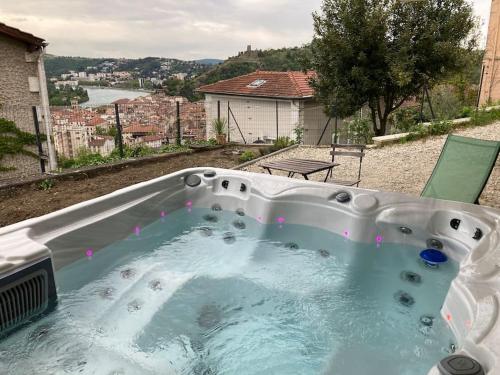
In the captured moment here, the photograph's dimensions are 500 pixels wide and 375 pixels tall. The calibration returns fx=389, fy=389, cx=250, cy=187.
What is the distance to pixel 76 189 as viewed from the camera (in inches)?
204

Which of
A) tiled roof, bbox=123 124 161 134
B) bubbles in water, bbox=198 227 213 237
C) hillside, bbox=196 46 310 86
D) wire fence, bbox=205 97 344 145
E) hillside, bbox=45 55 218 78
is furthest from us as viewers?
hillside, bbox=196 46 310 86

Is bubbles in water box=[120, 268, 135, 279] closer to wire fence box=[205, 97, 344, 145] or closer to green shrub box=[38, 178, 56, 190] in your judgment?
green shrub box=[38, 178, 56, 190]

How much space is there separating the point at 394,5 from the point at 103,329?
317 inches

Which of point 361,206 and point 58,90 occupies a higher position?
point 58,90

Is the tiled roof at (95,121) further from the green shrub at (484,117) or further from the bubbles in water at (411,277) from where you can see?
the green shrub at (484,117)

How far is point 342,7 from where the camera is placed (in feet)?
26.4

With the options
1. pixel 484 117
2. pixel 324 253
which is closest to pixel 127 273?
pixel 324 253

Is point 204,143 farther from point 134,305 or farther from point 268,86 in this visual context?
point 268,86

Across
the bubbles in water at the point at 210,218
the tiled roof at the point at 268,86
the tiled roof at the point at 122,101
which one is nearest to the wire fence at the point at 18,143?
the tiled roof at the point at 122,101

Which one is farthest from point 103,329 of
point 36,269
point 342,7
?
point 342,7

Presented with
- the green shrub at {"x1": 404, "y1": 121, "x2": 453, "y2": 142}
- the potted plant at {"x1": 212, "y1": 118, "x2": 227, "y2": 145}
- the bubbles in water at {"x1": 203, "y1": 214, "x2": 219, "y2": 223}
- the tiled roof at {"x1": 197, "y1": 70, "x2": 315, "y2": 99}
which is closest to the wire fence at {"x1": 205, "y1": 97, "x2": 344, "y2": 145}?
the tiled roof at {"x1": 197, "y1": 70, "x2": 315, "y2": 99}

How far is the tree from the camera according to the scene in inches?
309

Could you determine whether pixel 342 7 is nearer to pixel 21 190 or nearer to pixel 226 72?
pixel 21 190

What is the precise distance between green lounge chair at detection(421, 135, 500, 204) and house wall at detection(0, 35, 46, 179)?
815 centimetres
